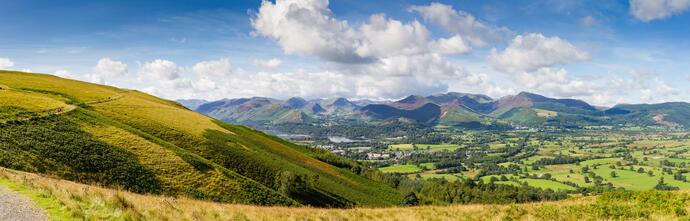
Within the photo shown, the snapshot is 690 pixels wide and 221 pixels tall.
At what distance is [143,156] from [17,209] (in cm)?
4807

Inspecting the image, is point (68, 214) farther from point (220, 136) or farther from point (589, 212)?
point (220, 136)

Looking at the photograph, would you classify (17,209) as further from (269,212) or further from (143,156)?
(143,156)

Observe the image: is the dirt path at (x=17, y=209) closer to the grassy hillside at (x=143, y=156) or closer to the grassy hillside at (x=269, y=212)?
the grassy hillside at (x=269, y=212)

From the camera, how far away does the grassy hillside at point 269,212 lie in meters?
19.5

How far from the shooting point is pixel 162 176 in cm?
5831

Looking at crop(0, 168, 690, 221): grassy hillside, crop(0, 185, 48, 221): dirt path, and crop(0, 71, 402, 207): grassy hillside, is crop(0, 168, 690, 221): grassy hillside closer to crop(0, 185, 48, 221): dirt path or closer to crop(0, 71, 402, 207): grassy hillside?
crop(0, 185, 48, 221): dirt path

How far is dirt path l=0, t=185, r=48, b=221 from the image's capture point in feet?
56.1

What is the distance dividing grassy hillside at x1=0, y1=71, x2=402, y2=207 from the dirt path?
27840mm

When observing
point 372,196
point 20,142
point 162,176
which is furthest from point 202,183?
point 372,196

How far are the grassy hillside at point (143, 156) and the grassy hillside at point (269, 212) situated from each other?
1096 inches

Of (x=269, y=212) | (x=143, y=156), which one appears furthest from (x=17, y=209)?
(x=143, y=156)

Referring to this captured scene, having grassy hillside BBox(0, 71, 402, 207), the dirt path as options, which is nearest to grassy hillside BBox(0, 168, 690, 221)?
the dirt path

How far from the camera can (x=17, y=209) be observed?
1838 cm

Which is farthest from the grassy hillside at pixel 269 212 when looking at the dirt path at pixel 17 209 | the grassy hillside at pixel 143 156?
the grassy hillside at pixel 143 156
